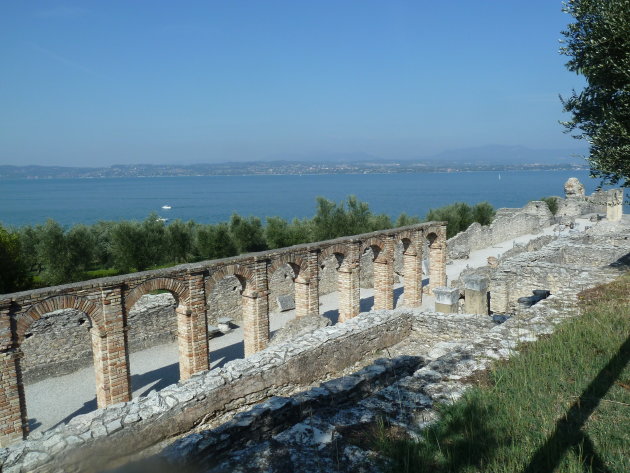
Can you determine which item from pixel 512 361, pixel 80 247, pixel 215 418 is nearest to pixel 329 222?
pixel 80 247

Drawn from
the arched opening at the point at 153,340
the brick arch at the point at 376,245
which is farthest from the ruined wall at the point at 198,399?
the arched opening at the point at 153,340

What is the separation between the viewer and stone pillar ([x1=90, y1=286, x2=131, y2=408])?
33.2 ft

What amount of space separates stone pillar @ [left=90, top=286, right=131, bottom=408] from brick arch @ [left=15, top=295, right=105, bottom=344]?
0.38 ft

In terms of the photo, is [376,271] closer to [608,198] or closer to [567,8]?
[567,8]

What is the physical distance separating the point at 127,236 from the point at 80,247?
2442mm

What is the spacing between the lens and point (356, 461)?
3.47m

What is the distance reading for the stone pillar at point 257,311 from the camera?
13156mm

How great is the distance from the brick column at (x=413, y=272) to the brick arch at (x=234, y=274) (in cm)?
781

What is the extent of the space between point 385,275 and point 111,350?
1006 cm

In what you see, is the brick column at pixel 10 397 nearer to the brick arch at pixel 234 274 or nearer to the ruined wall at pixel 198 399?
the ruined wall at pixel 198 399

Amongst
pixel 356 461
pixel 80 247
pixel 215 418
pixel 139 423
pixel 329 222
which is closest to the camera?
pixel 356 461

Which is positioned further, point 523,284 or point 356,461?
point 523,284

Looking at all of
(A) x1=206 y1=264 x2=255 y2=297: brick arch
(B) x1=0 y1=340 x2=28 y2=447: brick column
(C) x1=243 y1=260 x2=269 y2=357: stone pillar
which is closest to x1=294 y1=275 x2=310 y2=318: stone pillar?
(C) x1=243 y1=260 x2=269 y2=357: stone pillar

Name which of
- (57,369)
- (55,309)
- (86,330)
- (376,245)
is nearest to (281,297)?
(376,245)
